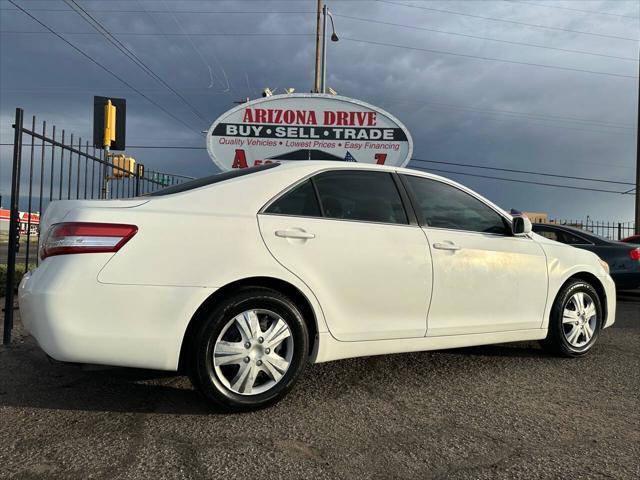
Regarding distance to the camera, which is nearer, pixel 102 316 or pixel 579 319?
pixel 102 316

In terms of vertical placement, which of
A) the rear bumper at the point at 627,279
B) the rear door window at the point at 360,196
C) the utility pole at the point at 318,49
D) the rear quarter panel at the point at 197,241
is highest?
the utility pole at the point at 318,49

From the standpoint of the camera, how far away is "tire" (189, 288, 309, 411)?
298 centimetres

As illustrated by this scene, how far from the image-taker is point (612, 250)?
884 cm

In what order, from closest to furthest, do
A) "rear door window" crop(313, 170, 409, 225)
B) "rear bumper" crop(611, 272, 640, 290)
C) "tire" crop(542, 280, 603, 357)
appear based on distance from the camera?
"rear door window" crop(313, 170, 409, 225) < "tire" crop(542, 280, 603, 357) < "rear bumper" crop(611, 272, 640, 290)

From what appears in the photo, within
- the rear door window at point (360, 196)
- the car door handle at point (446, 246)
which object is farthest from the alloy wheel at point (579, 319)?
the rear door window at point (360, 196)

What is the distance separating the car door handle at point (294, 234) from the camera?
3.23 metres

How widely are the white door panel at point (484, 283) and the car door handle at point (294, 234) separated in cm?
100

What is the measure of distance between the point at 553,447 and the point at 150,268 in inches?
95.5

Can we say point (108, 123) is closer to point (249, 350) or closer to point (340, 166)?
point (340, 166)

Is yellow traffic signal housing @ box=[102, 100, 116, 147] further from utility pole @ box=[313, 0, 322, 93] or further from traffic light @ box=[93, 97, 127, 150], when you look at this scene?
utility pole @ box=[313, 0, 322, 93]

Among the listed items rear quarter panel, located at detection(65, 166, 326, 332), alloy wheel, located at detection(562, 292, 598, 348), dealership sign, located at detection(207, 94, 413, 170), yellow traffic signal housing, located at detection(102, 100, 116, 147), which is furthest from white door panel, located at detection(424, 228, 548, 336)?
yellow traffic signal housing, located at detection(102, 100, 116, 147)

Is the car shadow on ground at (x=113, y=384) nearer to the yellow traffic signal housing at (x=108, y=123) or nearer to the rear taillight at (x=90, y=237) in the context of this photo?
the rear taillight at (x=90, y=237)

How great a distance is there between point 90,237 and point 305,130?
8.59 m

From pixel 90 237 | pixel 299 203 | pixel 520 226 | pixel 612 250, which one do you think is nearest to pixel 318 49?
pixel 612 250
